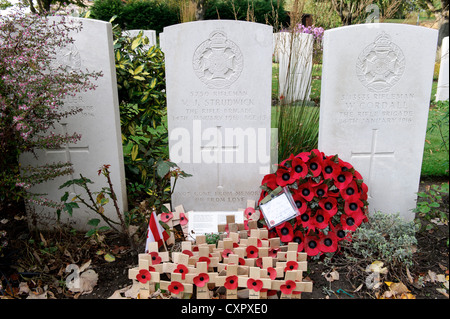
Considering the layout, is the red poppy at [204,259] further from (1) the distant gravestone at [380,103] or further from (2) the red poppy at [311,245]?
(1) the distant gravestone at [380,103]

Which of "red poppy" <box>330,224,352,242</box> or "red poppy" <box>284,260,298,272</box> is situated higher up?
"red poppy" <box>330,224,352,242</box>

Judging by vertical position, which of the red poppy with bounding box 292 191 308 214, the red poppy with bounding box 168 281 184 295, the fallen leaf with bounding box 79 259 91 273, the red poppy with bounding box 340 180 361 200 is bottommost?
the fallen leaf with bounding box 79 259 91 273

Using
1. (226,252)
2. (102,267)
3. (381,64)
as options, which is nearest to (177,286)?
(226,252)

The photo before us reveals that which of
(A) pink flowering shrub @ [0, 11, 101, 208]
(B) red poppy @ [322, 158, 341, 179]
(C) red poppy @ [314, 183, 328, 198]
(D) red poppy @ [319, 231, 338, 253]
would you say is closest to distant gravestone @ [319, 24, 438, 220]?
(B) red poppy @ [322, 158, 341, 179]

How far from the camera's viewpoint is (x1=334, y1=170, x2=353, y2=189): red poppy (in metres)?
2.51

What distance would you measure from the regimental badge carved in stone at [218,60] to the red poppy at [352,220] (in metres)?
1.34

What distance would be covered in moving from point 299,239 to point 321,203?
11.9 inches

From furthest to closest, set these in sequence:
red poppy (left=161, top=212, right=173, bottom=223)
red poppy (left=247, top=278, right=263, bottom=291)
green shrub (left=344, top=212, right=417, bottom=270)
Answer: red poppy (left=161, top=212, right=173, bottom=223) → green shrub (left=344, top=212, right=417, bottom=270) → red poppy (left=247, top=278, right=263, bottom=291)

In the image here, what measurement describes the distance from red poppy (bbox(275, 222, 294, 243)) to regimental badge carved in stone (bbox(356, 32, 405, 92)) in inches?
48.3

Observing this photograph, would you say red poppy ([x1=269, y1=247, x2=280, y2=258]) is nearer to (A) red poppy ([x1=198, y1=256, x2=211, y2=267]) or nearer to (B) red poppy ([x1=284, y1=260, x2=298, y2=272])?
(B) red poppy ([x1=284, y1=260, x2=298, y2=272])

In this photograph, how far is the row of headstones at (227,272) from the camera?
2.02 m

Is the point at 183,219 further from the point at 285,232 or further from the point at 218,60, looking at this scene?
the point at 218,60

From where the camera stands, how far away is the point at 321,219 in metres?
2.47

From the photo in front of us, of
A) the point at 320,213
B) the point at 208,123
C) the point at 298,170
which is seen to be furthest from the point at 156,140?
the point at 320,213
